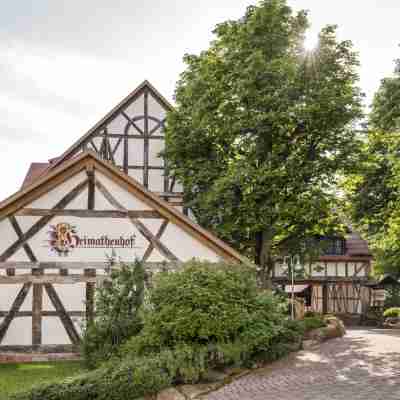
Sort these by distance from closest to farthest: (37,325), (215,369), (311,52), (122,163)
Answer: (215,369)
(37,325)
(311,52)
(122,163)

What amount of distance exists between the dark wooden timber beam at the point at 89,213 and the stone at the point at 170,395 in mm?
6691

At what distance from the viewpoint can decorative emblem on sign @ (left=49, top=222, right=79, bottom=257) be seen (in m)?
15.2

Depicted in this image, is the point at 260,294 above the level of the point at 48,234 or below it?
below

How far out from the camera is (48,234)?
15172 mm

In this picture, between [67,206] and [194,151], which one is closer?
[67,206]

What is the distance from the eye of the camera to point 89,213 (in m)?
15.5

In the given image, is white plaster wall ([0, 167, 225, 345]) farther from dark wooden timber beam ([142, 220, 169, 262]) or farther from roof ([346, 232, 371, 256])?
roof ([346, 232, 371, 256])

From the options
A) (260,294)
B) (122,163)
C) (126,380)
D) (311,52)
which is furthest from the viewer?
(122,163)

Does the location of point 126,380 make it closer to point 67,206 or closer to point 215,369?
point 215,369

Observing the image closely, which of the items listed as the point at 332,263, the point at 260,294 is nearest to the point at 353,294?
the point at 332,263

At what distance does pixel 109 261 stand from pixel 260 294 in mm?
4585

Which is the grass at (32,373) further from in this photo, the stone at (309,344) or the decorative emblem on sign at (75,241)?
the stone at (309,344)

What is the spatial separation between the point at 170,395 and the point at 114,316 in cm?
339

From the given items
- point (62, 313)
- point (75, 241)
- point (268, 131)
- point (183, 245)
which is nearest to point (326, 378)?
point (183, 245)
